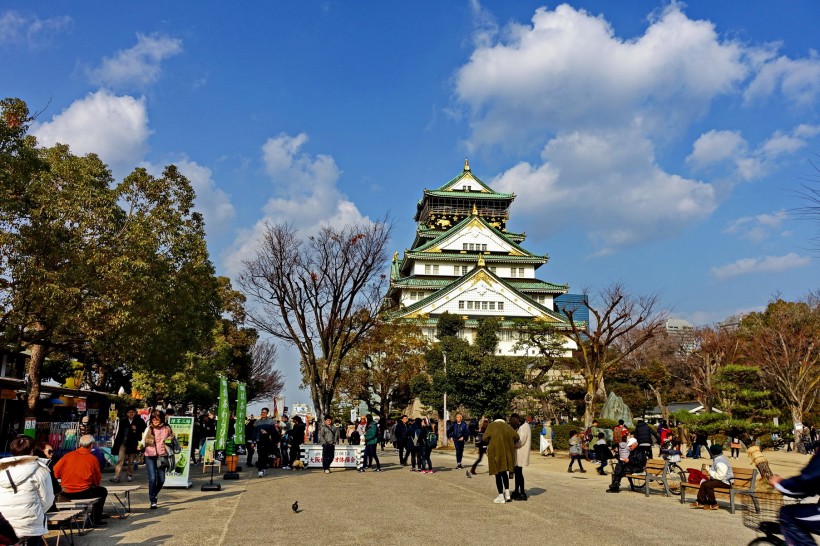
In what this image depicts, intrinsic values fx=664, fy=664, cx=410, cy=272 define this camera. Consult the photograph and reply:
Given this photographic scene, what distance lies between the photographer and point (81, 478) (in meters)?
9.17

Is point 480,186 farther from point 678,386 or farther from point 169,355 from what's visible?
point 169,355

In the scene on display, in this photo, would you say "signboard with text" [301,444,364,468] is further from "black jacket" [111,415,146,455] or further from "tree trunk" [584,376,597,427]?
"tree trunk" [584,376,597,427]

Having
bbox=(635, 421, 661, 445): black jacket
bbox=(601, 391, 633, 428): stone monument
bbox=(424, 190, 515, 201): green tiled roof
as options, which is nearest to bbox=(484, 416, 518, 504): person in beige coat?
bbox=(635, 421, 661, 445): black jacket

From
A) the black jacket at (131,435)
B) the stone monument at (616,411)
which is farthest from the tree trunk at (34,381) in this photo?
the stone monument at (616,411)

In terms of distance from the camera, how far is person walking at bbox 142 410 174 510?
11.0 meters

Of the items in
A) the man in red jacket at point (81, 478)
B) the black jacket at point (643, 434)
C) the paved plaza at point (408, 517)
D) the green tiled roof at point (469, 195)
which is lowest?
the paved plaza at point (408, 517)

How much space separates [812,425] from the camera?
1495 inches

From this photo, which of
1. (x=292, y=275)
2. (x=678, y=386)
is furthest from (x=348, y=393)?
(x=678, y=386)

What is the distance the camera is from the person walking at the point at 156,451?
10953 millimetres

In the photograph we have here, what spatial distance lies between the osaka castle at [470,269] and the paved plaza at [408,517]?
1446 inches

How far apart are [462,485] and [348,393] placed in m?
30.1

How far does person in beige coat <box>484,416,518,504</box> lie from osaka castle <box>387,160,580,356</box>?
38.4 metres

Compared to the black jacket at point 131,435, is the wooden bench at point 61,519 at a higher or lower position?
lower

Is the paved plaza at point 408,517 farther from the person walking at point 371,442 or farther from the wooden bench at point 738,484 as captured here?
the person walking at point 371,442
